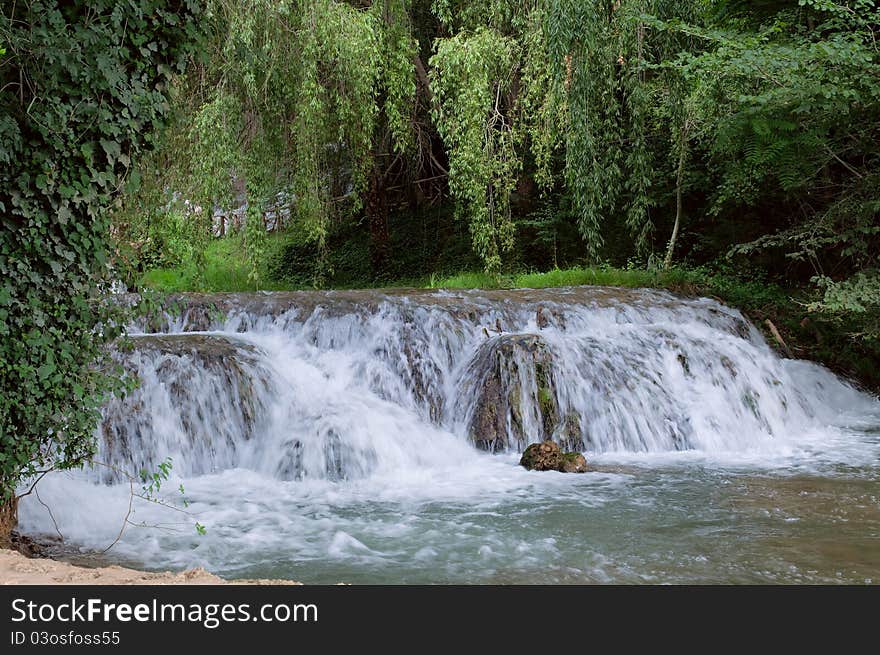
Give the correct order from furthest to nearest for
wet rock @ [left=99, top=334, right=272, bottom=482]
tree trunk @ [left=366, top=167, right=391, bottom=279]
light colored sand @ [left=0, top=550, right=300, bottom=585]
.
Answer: tree trunk @ [left=366, top=167, right=391, bottom=279], wet rock @ [left=99, top=334, right=272, bottom=482], light colored sand @ [left=0, top=550, right=300, bottom=585]

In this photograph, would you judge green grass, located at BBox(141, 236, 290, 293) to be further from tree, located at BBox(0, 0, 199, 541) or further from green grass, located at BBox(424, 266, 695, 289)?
tree, located at BBox(0, 0, 199, 541)

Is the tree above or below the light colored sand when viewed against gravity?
above

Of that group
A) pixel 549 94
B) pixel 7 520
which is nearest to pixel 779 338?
→ pixel 549 94

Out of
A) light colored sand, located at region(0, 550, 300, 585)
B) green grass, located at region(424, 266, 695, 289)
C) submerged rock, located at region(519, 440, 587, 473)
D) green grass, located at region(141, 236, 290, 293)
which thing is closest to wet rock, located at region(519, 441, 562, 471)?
submerged rock, located at region(519, 440, 587, 473)

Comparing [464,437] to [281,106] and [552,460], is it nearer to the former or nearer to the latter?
[552,460]

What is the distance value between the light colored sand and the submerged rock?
3714 millimetres

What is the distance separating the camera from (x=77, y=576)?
3414 millimetres

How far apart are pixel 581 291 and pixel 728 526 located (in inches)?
236

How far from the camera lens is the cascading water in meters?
4.84

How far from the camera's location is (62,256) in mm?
4188

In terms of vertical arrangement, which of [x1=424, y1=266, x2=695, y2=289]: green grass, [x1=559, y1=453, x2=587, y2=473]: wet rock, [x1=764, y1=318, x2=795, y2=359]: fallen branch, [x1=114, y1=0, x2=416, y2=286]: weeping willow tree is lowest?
[x1=559, y1=453, x2=587, y2=473]: wet rock

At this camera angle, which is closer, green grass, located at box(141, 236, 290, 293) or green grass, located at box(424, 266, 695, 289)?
green grass, located at box(424, 266, 695, 289)

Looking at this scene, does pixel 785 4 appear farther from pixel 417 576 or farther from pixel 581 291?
pixel 417 576

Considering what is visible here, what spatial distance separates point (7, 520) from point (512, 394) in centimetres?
466
